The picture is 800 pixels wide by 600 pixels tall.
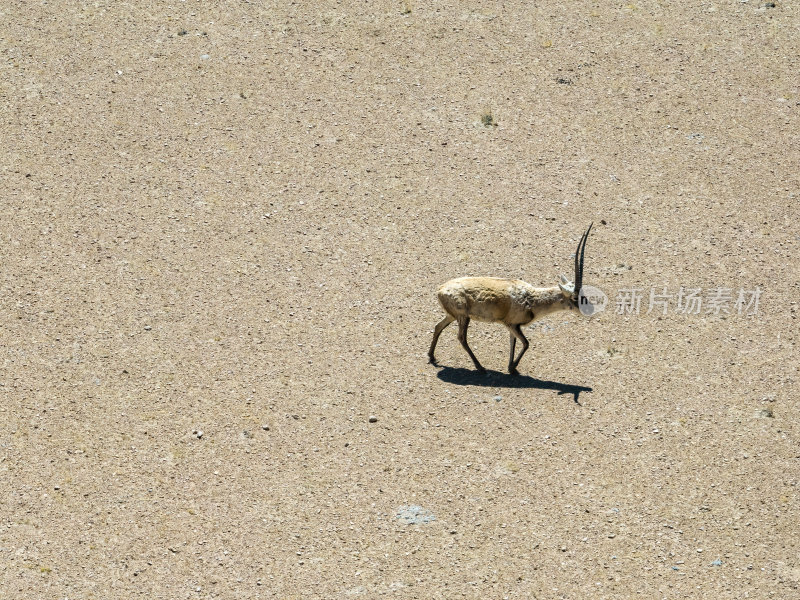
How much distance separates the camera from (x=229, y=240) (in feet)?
78.0

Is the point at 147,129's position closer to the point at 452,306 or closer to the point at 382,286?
the point at 382,286

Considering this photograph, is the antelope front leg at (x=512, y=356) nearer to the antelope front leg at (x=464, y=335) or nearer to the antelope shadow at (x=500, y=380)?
the antelope shadow at (x=500, y=380)

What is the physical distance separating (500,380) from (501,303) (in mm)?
1228

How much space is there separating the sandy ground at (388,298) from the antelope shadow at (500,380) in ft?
0.20

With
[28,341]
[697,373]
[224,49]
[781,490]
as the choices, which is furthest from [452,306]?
[224,49]

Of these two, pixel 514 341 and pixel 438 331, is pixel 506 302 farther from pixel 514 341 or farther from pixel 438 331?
pixel 438 331

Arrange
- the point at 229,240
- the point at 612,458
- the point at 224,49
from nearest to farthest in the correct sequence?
the point at 612,458, the point at 229,240, the point at 224,49

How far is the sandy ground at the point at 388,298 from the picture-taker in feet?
54.2

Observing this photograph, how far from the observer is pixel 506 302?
774 inches

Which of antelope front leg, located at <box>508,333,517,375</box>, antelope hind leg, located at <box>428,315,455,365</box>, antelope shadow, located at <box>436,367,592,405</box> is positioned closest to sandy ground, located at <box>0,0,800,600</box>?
antelope shadow, located at <box>436,367,592,405</box>

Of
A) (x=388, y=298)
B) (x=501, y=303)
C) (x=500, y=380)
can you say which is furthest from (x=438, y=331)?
(x=388, y=298)

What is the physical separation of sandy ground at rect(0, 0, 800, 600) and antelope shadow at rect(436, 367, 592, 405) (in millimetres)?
61

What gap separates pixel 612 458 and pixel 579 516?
1444 millimetres

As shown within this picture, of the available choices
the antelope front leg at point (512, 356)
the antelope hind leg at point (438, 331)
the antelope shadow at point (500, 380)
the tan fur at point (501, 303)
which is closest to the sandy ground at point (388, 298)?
the antelope shadow at point (500, 380)
